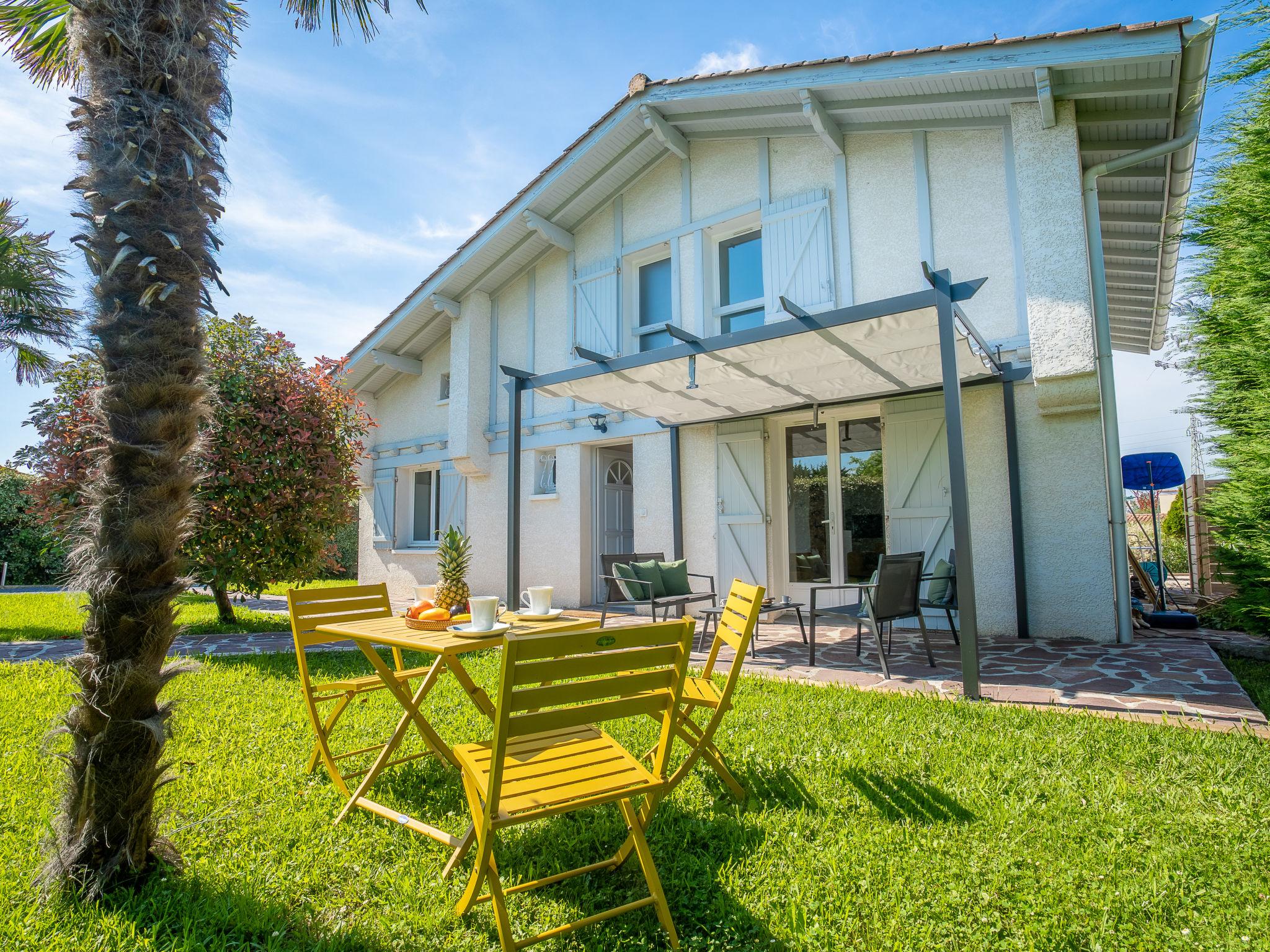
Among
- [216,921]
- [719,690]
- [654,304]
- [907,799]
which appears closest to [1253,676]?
[907,799]

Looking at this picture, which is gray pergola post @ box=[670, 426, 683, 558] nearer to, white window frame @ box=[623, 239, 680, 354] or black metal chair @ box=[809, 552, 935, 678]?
white window frame @ box=[623, 239, 680, 354]

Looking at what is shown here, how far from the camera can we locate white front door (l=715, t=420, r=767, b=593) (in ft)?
25.7

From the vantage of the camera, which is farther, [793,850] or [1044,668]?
[1044,668]

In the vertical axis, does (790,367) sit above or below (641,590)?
above

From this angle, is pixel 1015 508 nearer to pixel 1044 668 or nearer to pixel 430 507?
pixel 1044 668

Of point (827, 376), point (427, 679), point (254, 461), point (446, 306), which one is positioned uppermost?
point (446, 306)

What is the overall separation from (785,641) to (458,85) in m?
5.78

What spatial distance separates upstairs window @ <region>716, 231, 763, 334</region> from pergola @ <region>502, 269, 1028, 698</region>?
1.10 metres

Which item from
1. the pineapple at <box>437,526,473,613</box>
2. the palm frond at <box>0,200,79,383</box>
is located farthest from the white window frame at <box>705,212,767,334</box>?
the palm frond at <box>0,200,79,383</box>

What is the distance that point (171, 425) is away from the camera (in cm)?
214

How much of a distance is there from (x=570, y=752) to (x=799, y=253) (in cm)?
649

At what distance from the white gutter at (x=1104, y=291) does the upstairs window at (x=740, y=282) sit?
317cm

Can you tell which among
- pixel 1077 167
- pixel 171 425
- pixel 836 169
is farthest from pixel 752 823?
pixel 836 169

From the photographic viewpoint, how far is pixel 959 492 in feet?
14.0
